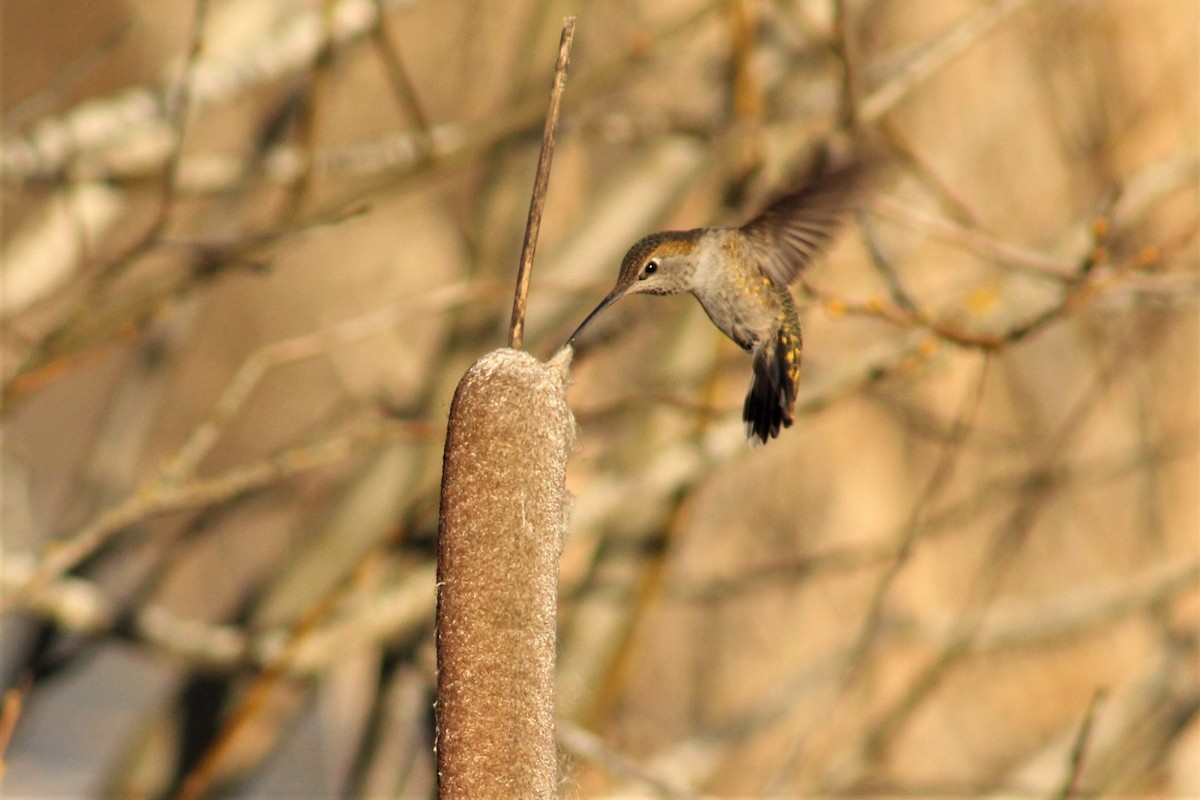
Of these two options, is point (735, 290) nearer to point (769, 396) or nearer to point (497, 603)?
point (769, 396)

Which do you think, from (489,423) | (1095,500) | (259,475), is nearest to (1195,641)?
(1095,500)

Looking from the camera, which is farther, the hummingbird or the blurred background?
the blurred background

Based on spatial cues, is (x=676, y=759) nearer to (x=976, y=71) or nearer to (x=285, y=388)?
(x=976, y=71)

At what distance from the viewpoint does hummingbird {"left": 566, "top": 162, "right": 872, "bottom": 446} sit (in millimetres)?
625

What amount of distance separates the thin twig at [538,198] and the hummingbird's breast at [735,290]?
16 cm

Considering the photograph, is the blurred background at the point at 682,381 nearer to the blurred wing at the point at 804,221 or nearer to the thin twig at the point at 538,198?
the blurred wing at the point at 804,221

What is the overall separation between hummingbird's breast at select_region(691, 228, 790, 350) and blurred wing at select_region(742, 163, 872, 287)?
0.06 feet

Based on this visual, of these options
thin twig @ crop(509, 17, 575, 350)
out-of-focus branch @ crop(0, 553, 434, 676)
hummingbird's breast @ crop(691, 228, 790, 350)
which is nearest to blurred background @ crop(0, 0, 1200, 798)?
out-of-focus branch @ crop(0, 553, 434, 676)

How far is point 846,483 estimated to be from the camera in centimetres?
321

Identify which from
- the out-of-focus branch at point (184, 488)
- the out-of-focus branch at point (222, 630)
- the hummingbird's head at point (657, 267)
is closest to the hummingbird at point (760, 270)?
the hummingbird's head at point (657, 267)

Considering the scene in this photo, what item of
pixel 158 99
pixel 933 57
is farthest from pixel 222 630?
pixel 933 57

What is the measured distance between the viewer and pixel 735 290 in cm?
72

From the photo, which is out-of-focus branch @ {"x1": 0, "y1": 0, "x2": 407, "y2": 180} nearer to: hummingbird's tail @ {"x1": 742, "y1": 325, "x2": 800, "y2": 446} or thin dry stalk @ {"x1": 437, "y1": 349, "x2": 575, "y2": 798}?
hummingbird's tail @ {"x1": 742, "y1": 325, "x2": 800, "y2": 446}

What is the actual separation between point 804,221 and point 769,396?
0.14 meters
